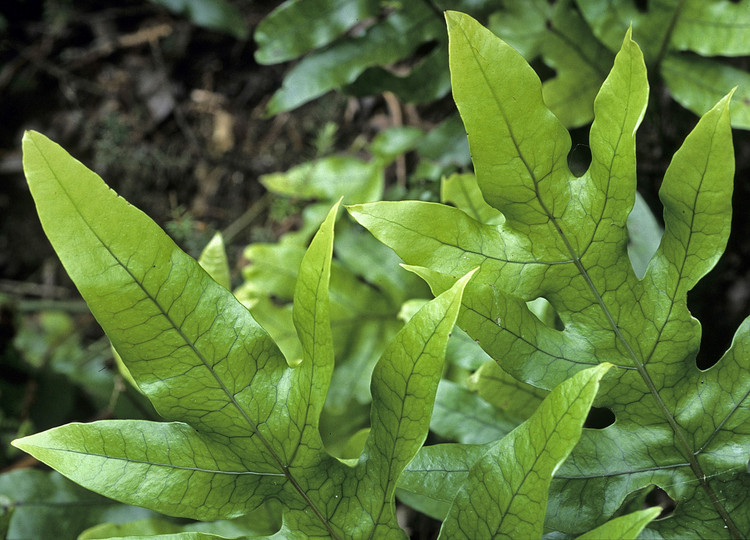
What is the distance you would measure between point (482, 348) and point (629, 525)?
20 centimetres

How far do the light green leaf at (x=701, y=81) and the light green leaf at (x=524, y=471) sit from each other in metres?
0.63

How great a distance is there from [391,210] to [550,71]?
70 cm

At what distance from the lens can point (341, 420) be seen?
1.15 m

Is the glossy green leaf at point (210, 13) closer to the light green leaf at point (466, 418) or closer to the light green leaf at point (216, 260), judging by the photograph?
the light green leaf at point (216, 260)

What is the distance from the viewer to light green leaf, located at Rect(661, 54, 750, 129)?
94 cm

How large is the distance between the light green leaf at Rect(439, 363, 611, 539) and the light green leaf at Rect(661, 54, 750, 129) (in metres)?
0.63

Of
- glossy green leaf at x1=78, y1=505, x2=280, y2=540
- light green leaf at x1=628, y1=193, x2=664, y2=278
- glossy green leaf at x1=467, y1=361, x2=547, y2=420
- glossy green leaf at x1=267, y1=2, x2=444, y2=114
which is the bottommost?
glossy green leaf at x1=78, y1=505, x2=280, y2=540

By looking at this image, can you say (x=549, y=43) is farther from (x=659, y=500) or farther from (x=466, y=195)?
(x=659, y=500)

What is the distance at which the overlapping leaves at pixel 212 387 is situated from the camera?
0.54m

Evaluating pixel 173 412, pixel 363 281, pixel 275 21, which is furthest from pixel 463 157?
pixel 173 412

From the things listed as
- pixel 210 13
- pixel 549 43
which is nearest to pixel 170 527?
pixel 549 43

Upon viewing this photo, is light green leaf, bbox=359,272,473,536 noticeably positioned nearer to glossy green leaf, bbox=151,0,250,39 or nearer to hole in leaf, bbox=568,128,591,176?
hole in leaf, bbox=568,128,591,176

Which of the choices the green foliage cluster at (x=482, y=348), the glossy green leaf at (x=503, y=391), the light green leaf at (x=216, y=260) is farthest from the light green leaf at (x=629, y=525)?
the light green leaf at (x=216, y=260)

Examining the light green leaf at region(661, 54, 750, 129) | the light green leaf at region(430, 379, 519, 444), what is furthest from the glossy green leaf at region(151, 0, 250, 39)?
the light green leaf at region(430, 379, 519, 444)
